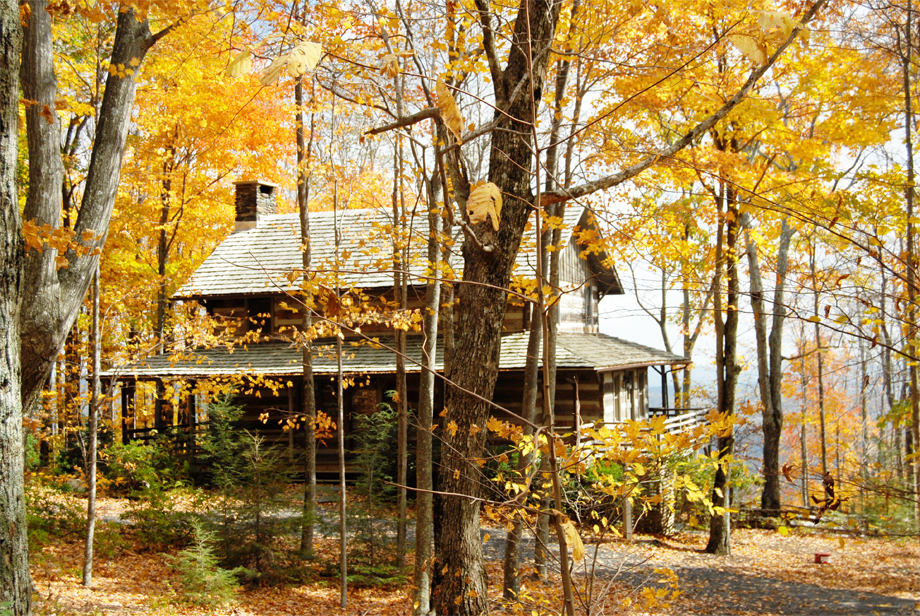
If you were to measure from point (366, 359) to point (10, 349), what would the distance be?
1381 centimetres

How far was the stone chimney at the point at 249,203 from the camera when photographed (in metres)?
21.5

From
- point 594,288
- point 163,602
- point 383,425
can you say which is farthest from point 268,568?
point 594,288

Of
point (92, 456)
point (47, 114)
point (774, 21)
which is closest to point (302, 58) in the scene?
point (774, 21)

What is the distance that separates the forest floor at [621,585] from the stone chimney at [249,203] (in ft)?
33.8

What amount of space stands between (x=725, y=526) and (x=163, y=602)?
10213 mm

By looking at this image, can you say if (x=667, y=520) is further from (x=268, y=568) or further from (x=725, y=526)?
(x=268, y=568)

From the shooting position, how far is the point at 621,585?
34.5 feet

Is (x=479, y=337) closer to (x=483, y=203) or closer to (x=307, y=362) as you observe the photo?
(x=483, y=203)

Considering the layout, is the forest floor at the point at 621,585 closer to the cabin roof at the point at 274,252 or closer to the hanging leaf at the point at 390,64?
the hanging leaf at the point at 390,64

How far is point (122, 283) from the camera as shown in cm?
1706

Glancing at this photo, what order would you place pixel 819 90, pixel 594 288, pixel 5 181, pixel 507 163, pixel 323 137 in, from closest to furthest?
pixel 5 181 < pixel 507 163 < pixel 819 90 < pixel 323 137 < pixel 594 288

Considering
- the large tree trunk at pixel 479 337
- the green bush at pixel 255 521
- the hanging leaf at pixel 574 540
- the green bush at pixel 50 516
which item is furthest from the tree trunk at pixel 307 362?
the hanging leaf at pixel 574 540

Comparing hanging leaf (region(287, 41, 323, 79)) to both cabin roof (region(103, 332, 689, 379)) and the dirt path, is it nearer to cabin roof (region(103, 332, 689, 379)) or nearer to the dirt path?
the dirt path

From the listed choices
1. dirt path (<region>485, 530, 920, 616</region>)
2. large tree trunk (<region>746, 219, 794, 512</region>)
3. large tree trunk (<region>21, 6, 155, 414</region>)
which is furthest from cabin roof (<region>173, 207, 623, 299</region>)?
large tree trunk (<region>21, 6, 155, 414</region>)
